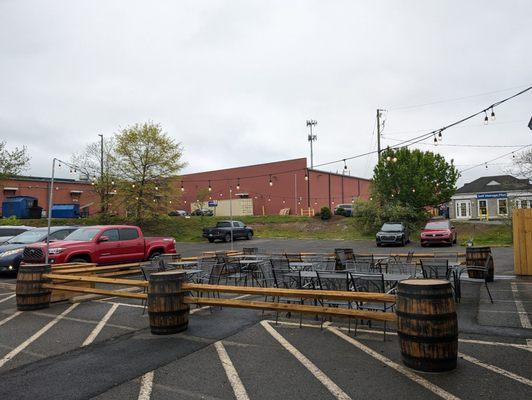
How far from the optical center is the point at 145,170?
114 feet

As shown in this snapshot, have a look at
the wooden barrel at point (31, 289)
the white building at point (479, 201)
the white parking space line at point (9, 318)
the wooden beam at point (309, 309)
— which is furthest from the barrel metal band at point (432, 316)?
the white building at point (479, 201)

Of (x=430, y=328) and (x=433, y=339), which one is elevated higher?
(x=430, y=328)

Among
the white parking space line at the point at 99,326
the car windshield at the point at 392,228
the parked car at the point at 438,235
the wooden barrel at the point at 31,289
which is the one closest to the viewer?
the white parking space line at the point at 99,326

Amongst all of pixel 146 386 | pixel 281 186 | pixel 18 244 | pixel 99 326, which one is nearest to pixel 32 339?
pixel 99 326

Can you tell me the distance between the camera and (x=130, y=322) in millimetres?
7344

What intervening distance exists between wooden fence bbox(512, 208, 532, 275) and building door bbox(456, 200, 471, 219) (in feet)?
153

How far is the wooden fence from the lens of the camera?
37.9 feet

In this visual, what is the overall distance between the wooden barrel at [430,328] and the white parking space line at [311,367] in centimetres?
99

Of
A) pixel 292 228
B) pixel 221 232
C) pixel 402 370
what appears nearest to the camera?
pixel 402 370

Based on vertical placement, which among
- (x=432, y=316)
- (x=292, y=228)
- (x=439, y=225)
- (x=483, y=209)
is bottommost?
(x=432, y=316)

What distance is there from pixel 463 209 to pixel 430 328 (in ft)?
185

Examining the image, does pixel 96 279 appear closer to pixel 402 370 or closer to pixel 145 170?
pixel 402 370

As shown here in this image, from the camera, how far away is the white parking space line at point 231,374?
4127mm

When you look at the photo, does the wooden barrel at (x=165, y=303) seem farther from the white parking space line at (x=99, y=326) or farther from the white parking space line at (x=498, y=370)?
the white parking space line at (x=498, y=370)
